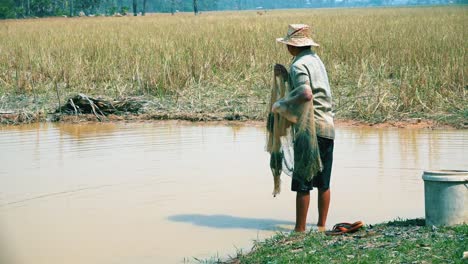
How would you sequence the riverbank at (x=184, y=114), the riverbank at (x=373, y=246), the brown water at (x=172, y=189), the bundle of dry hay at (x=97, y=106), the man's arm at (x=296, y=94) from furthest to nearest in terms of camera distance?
the bundle of dry hay at (x=97, y=106), the riverbank at (x=184, y=114), the brown water at (x=172, y=189), the man's arm at (x=296, y=94), the riverbank at (x=373, y=246)

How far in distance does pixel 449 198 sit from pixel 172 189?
119 inches

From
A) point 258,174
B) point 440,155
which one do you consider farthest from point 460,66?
point 258,174

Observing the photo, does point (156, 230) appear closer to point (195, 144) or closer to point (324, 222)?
point (324, 222)

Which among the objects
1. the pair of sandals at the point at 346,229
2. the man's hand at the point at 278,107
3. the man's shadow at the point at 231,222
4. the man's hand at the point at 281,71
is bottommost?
the man's shadow at the point at 231,222

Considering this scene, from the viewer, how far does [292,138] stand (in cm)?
584

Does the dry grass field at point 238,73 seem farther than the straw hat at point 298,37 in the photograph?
Yes

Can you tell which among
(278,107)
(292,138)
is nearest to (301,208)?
(292,138)

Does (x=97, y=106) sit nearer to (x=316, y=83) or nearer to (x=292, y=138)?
(x=292, y=138)

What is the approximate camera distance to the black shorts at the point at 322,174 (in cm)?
573

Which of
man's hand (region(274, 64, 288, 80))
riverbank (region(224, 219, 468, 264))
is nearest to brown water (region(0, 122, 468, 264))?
riverbank (region(224, 219, 468, 264))

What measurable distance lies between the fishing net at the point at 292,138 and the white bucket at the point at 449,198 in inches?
30.9

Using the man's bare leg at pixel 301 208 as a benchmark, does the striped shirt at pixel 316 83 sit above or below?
above

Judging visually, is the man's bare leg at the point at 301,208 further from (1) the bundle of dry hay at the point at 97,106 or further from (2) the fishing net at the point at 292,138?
(1) the bundle of dry hay at the point at 97,106

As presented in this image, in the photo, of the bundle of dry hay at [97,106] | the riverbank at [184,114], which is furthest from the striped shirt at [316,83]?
the bundle of dry hay at [97,106]
